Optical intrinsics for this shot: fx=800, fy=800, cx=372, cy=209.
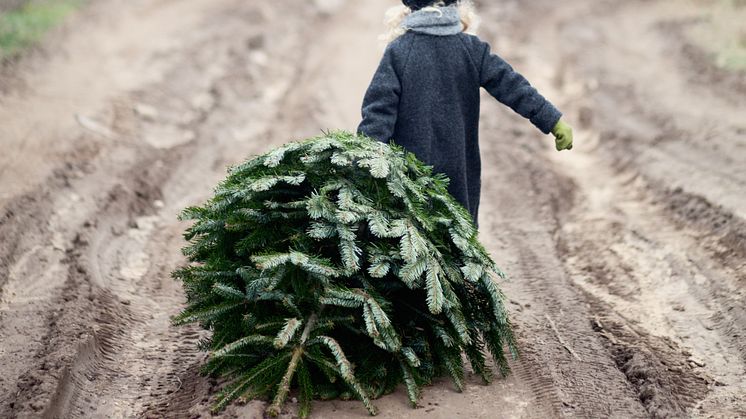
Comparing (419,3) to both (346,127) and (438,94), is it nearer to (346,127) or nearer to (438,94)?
(438,94)

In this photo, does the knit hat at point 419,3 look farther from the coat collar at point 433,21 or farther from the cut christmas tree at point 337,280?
the cut christmas tree at point 337,280

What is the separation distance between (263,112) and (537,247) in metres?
4.46

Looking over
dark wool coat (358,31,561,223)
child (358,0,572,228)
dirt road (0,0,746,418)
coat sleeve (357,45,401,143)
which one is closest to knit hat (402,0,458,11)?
child (358,0,572,228)

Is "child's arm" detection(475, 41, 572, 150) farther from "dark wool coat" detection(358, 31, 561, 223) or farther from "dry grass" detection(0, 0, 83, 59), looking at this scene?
"dry grass" detection(0, 0, 83, 59)

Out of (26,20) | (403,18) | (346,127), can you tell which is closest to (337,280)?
(403,18)

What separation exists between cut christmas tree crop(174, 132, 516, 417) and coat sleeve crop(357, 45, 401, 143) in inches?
15.2

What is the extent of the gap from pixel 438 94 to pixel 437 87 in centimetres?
4

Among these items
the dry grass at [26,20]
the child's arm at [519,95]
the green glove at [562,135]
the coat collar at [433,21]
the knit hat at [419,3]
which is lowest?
the green glove at [562,135]

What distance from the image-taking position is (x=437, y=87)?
4246 millimetres

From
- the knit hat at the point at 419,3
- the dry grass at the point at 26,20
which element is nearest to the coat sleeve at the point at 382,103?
the knit hat at the point at 419,3

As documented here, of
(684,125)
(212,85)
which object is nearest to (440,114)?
(684,125)

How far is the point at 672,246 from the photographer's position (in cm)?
572

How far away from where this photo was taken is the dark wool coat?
4.20 meters

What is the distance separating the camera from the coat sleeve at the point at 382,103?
4.15 metres
